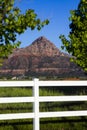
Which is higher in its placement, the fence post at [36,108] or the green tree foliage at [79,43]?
the green tree foliage at [79,43]

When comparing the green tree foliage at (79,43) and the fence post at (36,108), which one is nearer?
the fence post at (36,108)

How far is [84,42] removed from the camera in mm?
28844

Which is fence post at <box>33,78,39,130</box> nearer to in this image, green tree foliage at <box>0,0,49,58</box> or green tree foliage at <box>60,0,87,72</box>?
green tree foliage at <box>0,0,49,58</box>

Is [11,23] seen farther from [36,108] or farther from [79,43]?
[79,43]

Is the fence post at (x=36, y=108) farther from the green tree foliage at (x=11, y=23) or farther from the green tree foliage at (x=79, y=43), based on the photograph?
the green tree foliage at (x=79, y=43)

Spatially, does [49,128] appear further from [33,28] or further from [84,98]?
[33,28]

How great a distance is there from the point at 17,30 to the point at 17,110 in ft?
11.5

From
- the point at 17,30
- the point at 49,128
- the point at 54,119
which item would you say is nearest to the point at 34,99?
the point at 49,128

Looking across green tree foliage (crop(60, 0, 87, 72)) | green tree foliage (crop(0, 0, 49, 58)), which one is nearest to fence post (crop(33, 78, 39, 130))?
green tree foliage (crop(0, 0, 49, 58))

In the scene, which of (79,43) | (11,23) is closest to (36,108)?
(11,23)

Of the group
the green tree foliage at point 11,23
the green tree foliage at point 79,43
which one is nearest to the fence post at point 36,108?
the green tree foliage at point 11,23

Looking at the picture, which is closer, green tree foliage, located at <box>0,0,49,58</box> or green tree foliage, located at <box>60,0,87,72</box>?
green tree foliage, located at <box>0,0,49,58</box>

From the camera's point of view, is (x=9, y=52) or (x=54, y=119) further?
(x=9, y=52)

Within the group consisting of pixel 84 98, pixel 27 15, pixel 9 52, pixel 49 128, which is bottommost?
pixel 49 128
